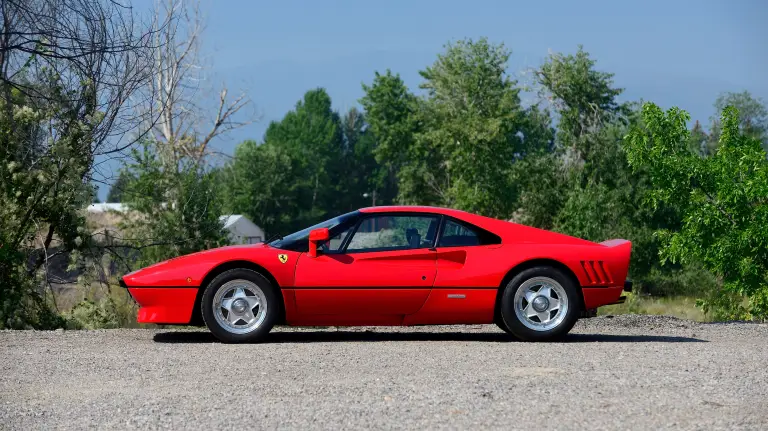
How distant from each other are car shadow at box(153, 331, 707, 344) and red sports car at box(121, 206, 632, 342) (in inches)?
13.3

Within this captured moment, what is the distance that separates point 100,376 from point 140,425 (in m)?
2.18

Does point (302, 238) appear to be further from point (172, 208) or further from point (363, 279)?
point (172, 208)

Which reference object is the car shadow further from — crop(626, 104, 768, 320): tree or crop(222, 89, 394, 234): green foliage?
crop(222, 89, 394, 234): green foliage

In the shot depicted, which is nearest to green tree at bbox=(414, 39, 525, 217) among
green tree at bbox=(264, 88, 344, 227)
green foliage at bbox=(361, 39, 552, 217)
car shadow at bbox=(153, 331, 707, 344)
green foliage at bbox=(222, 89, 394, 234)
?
green foliage at bbox=(361, 39, 552, 217)

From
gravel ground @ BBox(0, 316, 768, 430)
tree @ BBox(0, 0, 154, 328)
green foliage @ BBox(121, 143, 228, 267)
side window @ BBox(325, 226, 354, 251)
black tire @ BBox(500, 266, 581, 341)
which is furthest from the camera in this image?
green foliage @ BBox(121, 143, 228, 267)

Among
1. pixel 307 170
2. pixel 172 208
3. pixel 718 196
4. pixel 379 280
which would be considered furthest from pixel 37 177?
pixel 307 170

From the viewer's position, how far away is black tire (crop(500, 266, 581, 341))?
34.3 feet

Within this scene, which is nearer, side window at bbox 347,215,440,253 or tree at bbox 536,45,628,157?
side window at bbox 347,215,440,253

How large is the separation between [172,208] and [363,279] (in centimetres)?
1594

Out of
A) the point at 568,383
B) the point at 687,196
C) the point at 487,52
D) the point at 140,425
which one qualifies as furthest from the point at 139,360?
the point at 487,52

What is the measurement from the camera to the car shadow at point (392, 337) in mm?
10837

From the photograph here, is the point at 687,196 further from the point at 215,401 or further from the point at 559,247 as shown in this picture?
the point at 215,401

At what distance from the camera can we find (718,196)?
51.0 feet

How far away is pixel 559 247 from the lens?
34.8ft
